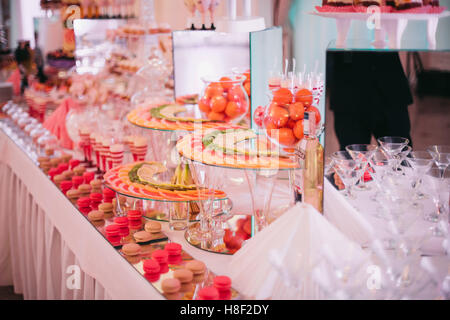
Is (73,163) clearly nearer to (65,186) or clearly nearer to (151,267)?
(65,186)

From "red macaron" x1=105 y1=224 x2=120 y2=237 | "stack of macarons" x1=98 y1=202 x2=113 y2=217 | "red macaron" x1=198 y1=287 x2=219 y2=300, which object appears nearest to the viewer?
"red macaron" x1=198 y1=287 x2=219 y2=300

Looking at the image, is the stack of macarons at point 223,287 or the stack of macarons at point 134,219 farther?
the stack of macarons at point 134,219

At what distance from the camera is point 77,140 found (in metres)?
3.05

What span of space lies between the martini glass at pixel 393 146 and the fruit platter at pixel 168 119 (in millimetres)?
714

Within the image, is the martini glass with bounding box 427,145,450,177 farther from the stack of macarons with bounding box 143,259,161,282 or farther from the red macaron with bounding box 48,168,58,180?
the red macaron with bounding box 48,168,58,180

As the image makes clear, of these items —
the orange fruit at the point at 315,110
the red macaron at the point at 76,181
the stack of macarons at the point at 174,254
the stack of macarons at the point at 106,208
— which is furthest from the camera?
the red macaron at the point at 76,181

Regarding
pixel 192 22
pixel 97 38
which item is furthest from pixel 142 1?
pixel 192 22

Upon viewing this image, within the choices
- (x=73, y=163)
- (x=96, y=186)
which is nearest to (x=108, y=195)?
(x=96, y=186)

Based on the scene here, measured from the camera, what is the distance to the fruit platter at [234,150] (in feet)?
5.64

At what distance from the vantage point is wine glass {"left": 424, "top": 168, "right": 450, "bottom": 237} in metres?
1.74

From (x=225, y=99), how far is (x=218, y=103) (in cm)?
4

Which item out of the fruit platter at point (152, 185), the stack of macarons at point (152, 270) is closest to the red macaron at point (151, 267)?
the stack of macarons at point (152, 270)

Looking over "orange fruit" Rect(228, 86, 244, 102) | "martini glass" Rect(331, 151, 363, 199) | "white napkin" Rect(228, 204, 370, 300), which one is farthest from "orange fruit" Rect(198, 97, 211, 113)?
"white napkin" Rect(228, 204, 370, 300)

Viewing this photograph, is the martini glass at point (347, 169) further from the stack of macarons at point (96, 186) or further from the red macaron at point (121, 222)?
the stack of macarons at point (96, 186)
